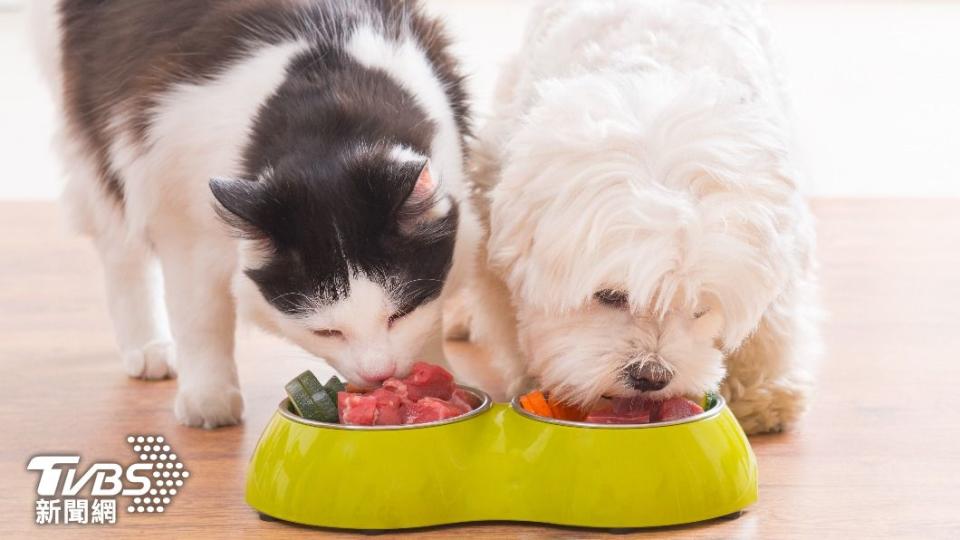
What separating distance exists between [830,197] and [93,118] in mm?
4168

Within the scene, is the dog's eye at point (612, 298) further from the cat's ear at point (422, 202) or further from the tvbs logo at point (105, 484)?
the tvbs logo at point (105, 484)

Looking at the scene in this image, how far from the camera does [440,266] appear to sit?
7.68 feet

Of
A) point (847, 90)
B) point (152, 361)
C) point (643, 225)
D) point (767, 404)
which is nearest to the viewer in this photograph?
point (643, 225)

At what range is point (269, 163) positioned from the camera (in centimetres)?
231

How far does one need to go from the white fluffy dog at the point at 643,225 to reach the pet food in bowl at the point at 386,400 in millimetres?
175

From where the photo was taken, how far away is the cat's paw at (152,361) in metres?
3.17

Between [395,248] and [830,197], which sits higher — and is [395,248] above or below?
above

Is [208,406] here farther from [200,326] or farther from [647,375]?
[647,375]

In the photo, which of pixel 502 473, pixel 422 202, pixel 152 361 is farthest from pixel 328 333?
pixel 152 361


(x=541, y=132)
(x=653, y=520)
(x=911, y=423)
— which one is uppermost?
(x=541, y=132)

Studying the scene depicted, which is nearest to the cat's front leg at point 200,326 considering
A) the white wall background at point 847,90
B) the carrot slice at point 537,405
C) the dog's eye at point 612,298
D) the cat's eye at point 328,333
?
the cat's eye at point 328,333

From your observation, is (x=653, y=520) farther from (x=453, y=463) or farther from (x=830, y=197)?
(x=830, y=197)

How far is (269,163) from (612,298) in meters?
0.64

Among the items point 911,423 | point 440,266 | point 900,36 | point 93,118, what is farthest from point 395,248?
point 900,36
